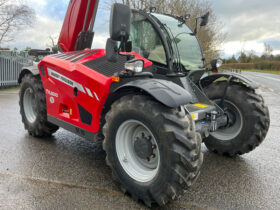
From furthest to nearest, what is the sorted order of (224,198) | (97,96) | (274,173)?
(274,173)
(97,96)
(224,198)

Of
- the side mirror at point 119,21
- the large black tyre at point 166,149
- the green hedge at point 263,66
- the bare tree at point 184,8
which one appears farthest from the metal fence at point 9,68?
the green hedge at point 263,66

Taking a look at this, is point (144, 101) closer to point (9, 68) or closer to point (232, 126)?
point (232, 126)

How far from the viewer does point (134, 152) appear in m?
2.97

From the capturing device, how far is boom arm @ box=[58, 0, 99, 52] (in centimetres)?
412

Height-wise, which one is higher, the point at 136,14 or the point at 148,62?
the point at 136,14

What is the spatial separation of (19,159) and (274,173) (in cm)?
374

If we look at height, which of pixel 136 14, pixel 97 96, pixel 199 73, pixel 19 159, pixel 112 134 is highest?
pixel 136 14

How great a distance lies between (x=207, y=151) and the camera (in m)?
4.36

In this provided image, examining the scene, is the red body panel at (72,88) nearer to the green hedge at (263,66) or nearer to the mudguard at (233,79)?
the mudguard at (233,79)

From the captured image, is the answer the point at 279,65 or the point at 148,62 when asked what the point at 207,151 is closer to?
the point at 148,62

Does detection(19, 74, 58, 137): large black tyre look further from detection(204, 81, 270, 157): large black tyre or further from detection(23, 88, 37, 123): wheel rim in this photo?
detection(204, 81, 270, 157): large black tyre

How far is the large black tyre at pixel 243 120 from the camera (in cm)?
378

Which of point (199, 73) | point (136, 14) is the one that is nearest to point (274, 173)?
point (199, 73)

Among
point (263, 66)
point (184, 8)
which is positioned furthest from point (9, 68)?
point (263, 66)
